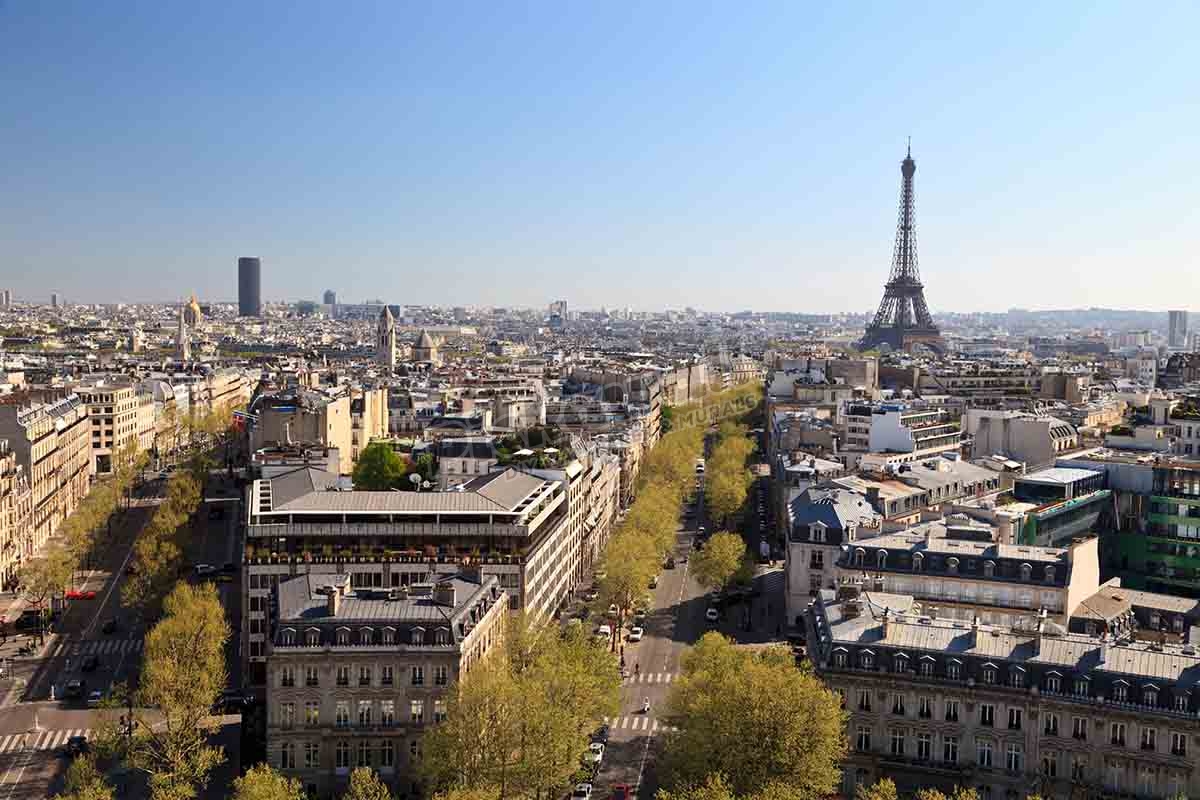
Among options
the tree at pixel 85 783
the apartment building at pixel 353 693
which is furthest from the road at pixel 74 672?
the apartment building at pixel 353 693

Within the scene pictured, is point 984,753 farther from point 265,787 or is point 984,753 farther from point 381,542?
point 381,542

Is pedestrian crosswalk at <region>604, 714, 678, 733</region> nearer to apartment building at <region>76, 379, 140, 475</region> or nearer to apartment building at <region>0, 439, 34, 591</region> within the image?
apartment building at <region>0, 439, 34, 591</region>

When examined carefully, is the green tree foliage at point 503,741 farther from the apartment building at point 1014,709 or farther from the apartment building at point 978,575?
the apartment building at point 978,575

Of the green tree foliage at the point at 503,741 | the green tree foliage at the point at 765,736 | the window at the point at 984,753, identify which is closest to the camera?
the green tree foliage at the point at 765,736

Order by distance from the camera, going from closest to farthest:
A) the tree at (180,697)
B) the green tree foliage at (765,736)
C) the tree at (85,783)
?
the tree at (85,783)
the green tree foliage at (765,736)
the tree at (180,697)

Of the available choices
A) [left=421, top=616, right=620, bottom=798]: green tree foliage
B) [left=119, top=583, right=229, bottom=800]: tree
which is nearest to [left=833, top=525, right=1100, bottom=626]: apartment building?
[left=421, top=616, right=620, bottom=798]: green tree foliage

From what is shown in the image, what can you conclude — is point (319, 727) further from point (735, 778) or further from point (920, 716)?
point (920, 716)

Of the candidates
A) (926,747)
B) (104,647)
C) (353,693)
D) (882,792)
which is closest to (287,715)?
(353,693)
